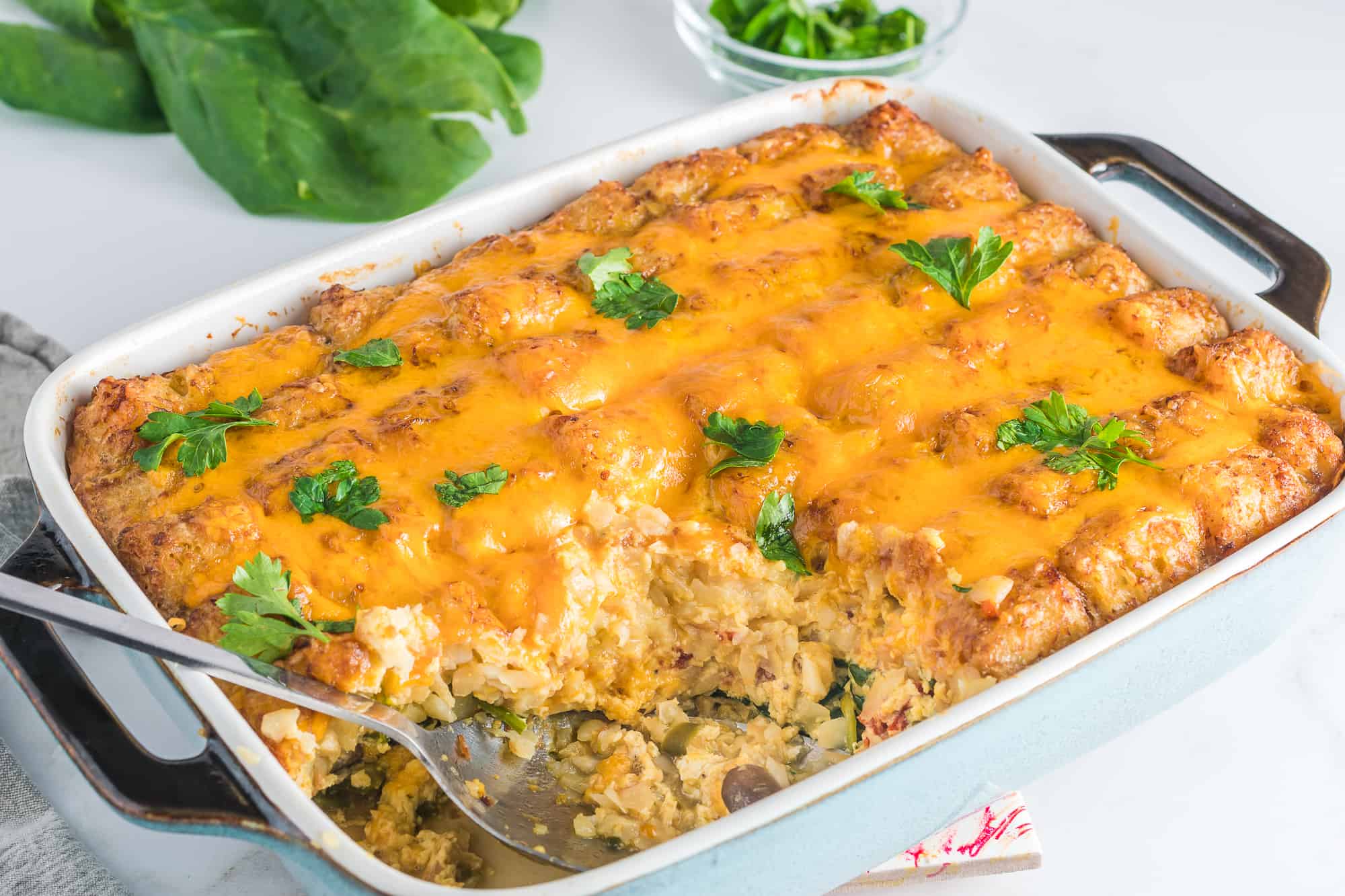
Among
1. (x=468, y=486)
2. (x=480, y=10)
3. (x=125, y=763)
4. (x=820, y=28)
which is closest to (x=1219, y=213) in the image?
(x=820, y=28)

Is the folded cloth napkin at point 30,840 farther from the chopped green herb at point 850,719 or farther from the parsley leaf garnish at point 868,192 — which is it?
the parsley leaf garnish at point 868,192

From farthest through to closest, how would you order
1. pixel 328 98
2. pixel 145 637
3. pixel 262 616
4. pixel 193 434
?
pixel 328 98 → pixel 193 434 → pixel 262 616 → pixel 145 637

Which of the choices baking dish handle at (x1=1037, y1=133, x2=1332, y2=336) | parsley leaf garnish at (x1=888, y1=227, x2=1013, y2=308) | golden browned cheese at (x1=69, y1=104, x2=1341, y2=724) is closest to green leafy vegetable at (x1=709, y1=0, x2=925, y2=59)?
baking dish handle at (x1=1037, y1=133, x2=1332, y2=336)

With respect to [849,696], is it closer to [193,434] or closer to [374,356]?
[374,356]

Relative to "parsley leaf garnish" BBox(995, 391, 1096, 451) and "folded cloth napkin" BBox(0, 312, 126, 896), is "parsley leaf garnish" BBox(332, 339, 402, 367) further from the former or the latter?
"parsley leaf garnish" BBox(995, 391, 1096, 451)

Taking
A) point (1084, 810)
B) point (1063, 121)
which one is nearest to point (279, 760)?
point (1084, 810)

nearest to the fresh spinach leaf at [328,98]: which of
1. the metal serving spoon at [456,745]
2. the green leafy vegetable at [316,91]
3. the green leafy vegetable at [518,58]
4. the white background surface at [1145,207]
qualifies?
the green leafy vegetable at [316,91]

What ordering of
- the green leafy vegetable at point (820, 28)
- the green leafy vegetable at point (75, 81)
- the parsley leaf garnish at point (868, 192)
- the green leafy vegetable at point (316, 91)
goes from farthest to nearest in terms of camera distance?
the green leafy vegetable at point (820, 28), the green leafy vegetable at point (75, 81), the green leafy vegetable at point (316, 91), the parsley leaf garnish at point (868, 192)
